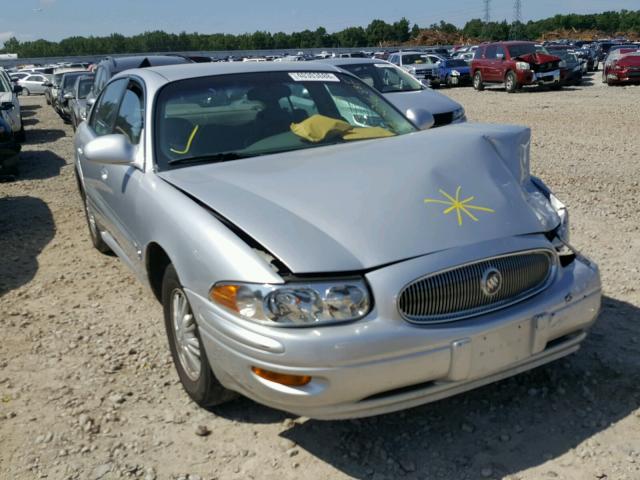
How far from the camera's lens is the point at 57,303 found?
16.0 feet

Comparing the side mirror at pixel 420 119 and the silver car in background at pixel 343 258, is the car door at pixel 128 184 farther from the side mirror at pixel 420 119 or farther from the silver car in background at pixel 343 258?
the side mirror at pixel 420 119

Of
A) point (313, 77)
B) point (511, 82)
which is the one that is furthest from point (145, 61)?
point (511, 82)

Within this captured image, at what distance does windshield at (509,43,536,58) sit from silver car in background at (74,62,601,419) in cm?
2084

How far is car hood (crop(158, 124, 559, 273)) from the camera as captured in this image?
2.72m

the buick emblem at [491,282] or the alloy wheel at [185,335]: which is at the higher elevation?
the buick emblem at [491,282]

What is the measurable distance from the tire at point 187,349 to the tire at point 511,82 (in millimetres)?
21177

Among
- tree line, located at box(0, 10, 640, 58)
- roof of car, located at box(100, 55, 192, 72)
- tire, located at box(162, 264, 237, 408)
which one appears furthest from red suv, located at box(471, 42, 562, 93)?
tree line, located at box(0, 10, 640, 58)

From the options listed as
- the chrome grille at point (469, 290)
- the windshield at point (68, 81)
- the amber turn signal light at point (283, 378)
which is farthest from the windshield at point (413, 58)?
the amber turn signal light at point (283, 378)

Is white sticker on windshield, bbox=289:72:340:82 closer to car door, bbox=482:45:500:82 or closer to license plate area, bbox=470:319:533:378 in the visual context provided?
license plate area, bbox=470:319:533:378

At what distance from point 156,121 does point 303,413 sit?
2.02 m

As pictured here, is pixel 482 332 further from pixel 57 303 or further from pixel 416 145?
pixel 57 303

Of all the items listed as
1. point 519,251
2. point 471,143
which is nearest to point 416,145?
point 471,143

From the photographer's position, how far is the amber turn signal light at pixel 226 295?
8.78ft

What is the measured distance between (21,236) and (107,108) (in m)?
2.14
